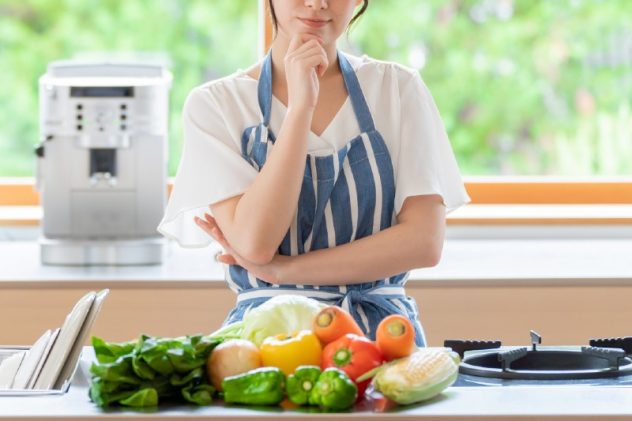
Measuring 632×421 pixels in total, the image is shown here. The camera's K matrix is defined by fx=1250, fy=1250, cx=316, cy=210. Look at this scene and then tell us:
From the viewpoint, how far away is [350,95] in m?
2.20

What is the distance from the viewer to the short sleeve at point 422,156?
2.16m

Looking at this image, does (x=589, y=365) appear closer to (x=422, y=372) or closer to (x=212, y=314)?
(x=422, y=372)

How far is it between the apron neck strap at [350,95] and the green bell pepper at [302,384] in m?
0.86

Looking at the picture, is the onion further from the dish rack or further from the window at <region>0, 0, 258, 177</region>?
the window at <region>0, 0, 258, 177</region>

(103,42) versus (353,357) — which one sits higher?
(103,42)

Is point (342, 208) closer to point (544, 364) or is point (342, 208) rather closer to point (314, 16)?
point (314, 16)

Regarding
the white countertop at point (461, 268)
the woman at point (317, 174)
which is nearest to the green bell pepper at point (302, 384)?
the woman at point (317, 174)

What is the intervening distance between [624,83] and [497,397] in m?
2.79

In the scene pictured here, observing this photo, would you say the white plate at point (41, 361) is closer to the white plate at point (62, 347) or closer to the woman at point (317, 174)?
the white plate at point (62, 347)

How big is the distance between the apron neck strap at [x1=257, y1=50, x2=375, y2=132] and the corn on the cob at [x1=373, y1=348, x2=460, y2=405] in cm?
81

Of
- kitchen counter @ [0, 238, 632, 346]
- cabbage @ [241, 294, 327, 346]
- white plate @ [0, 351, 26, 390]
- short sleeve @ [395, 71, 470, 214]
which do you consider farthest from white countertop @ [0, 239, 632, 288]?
cabbage @ [241, 294, 327, 346]

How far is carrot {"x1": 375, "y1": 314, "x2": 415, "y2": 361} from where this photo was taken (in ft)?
4.66

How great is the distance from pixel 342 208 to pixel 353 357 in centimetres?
75

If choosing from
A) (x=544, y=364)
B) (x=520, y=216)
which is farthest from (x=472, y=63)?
(x=544, y=364)
